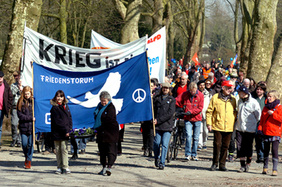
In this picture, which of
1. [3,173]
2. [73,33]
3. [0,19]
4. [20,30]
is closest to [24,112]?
[3,173]

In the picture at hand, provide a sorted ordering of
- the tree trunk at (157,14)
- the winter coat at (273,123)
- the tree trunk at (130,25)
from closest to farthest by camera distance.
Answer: the winter coat at (273,123)
the tree trunk at (130,25)
the tree trunk at (157,14)

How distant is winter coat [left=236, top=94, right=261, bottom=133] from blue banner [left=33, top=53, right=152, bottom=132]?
190cm

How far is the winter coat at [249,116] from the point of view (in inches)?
438

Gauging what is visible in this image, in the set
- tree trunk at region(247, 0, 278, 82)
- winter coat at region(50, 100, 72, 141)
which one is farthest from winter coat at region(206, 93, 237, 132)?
tree trunk at region(247, 0, 278, 82)

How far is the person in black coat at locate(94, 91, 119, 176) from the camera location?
33.6 ft

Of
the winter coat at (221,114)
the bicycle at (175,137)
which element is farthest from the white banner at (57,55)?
the winter coat at (221,114)

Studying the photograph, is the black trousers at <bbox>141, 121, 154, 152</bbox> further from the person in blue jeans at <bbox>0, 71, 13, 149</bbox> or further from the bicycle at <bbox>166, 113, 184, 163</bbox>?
the person in blue jeans at <bbox>0, 71, 13, 149</bbox>

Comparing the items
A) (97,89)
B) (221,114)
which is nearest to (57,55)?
(97,89)

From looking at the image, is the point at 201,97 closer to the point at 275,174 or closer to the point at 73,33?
the point at 275,174

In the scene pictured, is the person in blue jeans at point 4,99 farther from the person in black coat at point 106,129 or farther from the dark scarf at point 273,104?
the dark scarf at point 273,104

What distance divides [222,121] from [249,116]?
584 mm

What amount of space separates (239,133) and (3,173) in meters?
4.97

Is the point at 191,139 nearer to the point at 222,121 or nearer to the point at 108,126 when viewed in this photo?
the point at 222,121

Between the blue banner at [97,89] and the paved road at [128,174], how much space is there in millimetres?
1050
